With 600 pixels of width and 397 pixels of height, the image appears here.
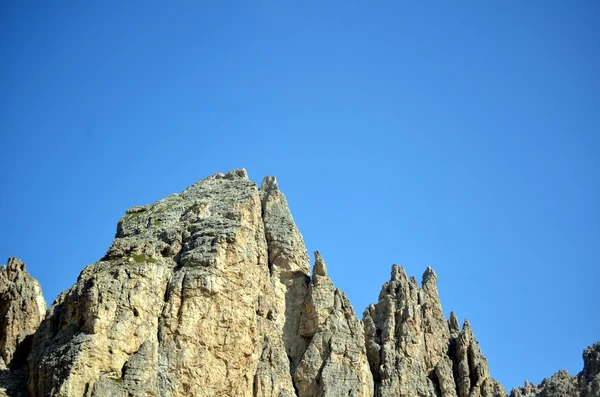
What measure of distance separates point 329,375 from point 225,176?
30.2 m

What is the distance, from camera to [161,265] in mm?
131125

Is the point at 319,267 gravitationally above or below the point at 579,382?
below

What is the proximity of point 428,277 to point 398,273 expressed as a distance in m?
8.27

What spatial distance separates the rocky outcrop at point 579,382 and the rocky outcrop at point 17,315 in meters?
71.4

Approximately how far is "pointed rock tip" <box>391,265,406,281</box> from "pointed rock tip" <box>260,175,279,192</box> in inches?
803

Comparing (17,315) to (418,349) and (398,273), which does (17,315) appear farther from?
(398,273)

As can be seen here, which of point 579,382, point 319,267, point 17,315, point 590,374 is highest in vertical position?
point 590,374

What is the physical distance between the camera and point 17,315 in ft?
444

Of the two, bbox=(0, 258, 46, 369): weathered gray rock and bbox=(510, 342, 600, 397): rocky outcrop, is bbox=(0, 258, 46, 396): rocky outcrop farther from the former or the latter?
bbox=(510, 342, 600, 397): rocky outcrop

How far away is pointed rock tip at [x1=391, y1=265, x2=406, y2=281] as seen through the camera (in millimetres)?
169625

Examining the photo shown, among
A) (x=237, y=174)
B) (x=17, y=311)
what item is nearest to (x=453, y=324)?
(x=237, y=174)

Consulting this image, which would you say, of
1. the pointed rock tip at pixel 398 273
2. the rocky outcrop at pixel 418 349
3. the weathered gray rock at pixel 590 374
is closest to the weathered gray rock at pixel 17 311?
the rocky outcrop at pixel 418 349

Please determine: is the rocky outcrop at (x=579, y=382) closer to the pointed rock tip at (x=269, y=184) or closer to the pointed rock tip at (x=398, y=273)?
the pointed rock tip at (x=398, y=273)

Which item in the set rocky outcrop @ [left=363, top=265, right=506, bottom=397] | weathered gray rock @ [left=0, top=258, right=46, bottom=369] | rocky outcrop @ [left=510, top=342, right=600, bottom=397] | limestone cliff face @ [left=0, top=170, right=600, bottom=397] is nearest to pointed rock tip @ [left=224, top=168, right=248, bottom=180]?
limestone cliff face @ [left=0, top=170, right=600, bottom=397]
